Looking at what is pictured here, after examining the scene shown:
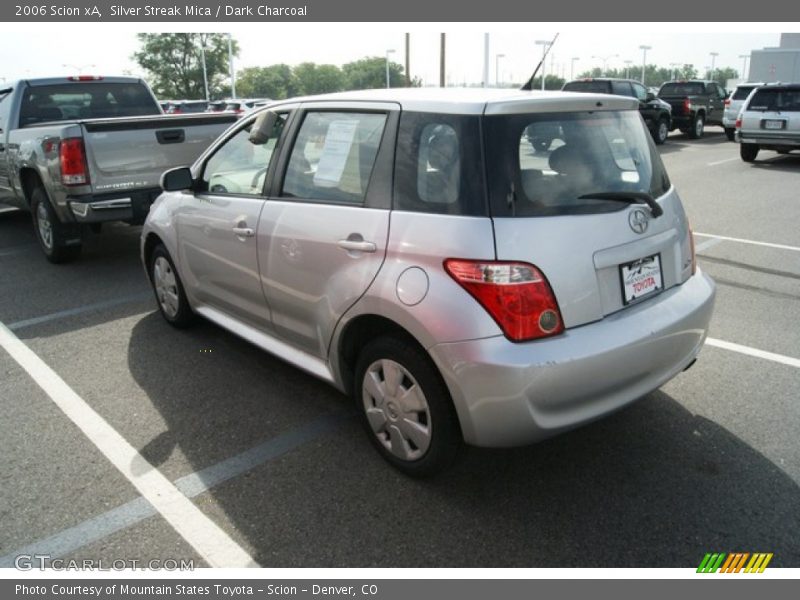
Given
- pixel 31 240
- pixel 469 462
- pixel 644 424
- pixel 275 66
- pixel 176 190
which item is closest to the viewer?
pixel 469 462

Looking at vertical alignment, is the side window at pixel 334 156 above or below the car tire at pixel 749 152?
above

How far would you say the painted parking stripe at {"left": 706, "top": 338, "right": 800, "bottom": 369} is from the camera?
4.21 meters

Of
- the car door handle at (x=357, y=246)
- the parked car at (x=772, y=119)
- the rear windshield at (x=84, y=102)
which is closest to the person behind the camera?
the car door handle at (x=357, y=246)

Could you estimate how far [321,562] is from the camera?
2.55m

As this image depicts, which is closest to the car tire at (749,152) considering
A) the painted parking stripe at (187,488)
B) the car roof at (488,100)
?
the car roof at (488,100)

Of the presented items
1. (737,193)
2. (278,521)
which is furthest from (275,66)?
(278,521)

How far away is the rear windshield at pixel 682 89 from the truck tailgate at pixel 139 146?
20430mm

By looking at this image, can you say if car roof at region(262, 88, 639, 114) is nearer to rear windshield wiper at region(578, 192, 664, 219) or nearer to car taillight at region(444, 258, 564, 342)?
rear windshield wiper at region(578, 192, 664, 219)

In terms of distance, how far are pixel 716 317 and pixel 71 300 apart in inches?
217

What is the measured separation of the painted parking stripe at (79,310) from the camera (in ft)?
17.6

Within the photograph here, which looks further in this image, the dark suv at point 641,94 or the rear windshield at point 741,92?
the rear windshield at point 741,92

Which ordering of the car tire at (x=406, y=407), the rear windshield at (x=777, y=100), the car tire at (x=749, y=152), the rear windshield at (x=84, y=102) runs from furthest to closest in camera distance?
the car tire at (x=749, y=152) → the rear windshield at (x=777, y=100) → the rear windshield at (x=84, y=102) → the car tire at (x=406, y=407)

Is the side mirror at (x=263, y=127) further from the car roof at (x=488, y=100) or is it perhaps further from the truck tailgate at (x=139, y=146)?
the truck tailgate at (x=139, y=146)

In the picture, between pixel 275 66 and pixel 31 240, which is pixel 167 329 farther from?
pixel 275 66
